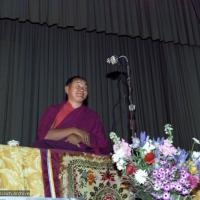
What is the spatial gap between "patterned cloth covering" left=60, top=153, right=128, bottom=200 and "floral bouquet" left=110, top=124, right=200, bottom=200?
0.40 m

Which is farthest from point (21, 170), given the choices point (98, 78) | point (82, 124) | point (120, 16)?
point (120, 16)

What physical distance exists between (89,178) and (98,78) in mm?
2302

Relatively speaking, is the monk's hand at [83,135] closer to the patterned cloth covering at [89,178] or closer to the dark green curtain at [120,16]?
the patterned cloth covering at [89,178]

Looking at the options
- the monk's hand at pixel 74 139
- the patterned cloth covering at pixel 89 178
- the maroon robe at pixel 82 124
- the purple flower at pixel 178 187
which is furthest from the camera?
the maroon robe at pixel 82 124

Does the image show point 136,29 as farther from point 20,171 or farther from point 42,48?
point 20,171

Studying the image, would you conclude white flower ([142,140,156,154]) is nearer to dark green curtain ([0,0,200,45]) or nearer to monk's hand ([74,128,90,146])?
monk's hand ([74,128,90,146])

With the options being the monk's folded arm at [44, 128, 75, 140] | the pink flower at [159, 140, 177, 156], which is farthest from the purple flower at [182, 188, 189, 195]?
the monk's folded arm at [44, 128, 75, 140]

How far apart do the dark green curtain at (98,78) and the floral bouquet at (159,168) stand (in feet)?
7.24

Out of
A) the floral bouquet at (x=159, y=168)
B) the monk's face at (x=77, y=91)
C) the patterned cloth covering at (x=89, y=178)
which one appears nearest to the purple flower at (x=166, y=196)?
the floral bouquet at (x=159, y=168)

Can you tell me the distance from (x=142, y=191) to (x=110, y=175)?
0.50 metres

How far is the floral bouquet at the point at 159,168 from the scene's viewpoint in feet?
5.16

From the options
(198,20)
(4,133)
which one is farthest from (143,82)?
(4,133)

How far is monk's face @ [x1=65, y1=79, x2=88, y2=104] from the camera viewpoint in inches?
120

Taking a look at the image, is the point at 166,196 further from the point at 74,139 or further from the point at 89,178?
the point at 74,139
